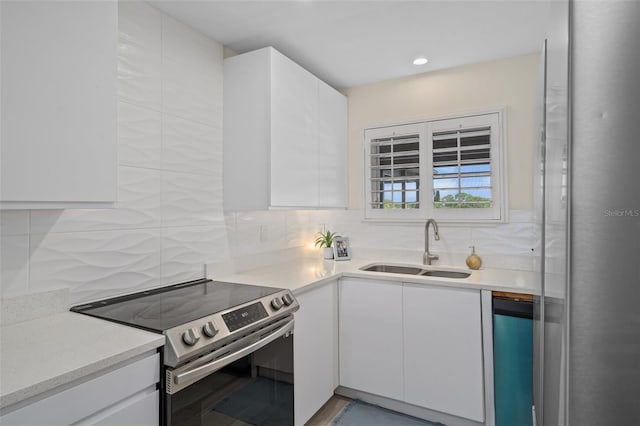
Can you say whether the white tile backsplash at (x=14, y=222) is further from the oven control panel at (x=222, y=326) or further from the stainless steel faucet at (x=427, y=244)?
the stainless steel faucet at (x=427, y=244)

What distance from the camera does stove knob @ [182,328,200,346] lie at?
1.26 m

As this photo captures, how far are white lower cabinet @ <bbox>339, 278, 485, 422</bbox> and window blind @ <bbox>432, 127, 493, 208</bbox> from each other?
846 millimetres

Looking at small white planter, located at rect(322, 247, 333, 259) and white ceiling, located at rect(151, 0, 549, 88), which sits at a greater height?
white ceiling, located at rect(151, 0, 549, 88)

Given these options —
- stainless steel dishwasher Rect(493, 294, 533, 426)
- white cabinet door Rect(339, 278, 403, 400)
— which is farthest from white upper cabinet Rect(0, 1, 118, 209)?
stainless steel dishwasher Rect(493, 294, 533, 426)

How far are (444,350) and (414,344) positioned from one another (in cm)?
18

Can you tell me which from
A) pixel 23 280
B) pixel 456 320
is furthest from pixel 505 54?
pixel 23 280

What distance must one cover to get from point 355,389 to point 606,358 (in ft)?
6.43

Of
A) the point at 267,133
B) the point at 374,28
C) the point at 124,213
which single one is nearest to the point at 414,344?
the point at 267,133

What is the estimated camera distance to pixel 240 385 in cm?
151

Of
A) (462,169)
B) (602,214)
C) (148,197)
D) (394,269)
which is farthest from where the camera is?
(394,269)

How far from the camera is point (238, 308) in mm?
1560

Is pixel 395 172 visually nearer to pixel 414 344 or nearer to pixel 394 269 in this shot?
pixel 394 269

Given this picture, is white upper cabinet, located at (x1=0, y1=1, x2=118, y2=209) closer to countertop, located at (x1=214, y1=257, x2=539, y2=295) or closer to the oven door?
the oven door

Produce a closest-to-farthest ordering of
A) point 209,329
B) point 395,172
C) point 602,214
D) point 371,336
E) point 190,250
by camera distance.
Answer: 1. point 602,214
2. point 209,329
3. point 190,250
4. point 371,336
5. point 395,172
